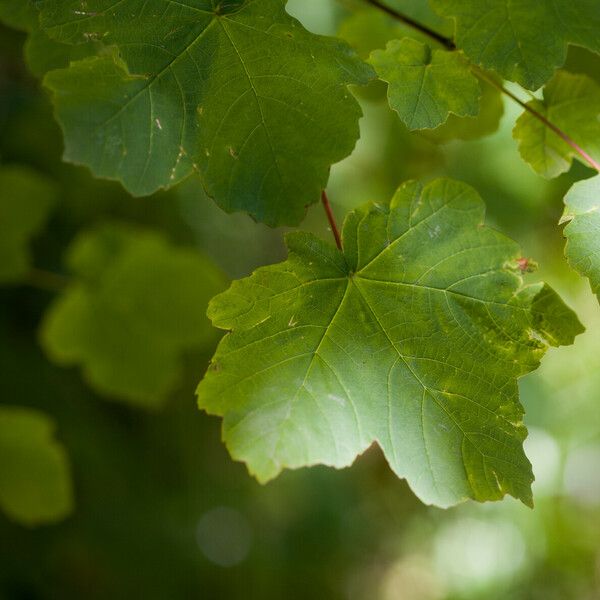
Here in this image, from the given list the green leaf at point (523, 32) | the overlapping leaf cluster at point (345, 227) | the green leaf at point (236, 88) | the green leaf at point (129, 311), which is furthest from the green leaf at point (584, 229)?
the green leaf at point (129, 311)

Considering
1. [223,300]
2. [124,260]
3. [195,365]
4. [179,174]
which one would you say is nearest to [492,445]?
[223,300]

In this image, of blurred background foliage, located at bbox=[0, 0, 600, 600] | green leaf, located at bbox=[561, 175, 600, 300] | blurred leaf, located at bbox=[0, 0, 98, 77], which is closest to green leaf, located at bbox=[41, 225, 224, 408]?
blurred background foliage, located at bbox=[0, 0, 600, 600]

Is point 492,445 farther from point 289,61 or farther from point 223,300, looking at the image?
point 289,61

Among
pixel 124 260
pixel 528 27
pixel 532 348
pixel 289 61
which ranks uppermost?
pixel 528 27

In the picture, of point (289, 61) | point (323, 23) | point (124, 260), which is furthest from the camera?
point (323, 23)

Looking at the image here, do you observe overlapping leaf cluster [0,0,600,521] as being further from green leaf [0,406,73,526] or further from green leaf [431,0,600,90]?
green leaf [0,406,73,526]

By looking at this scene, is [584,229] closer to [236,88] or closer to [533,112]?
[533,112]

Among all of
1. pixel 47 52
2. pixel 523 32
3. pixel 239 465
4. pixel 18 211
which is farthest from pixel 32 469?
pixel 239 465

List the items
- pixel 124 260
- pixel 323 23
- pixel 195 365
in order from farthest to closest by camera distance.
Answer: pixel 195 365 → pixel 323 23 → pixel 124 260
